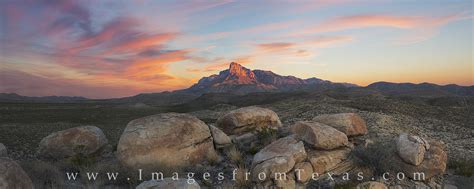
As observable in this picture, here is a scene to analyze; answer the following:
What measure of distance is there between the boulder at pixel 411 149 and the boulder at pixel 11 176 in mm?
12199

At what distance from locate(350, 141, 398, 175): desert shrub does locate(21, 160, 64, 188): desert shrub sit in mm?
10510

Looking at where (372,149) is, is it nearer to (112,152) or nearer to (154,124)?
(154,124)

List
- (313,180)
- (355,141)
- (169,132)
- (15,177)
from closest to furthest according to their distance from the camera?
(15,177)
(313,180)
(169,132)
(355,141)

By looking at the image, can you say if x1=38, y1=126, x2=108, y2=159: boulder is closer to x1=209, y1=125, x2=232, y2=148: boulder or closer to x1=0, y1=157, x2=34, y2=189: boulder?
x1=209, y1=125, x2=232, y2=148: boulder

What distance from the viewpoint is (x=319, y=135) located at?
13344mm

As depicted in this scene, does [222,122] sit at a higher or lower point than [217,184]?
higher

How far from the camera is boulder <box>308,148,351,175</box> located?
12476mm

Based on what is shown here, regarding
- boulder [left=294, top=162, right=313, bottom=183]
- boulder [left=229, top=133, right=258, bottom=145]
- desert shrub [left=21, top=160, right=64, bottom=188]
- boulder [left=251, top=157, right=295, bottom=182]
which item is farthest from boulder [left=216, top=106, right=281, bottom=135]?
desert shrub [left=21, top=160, right=64, bottom=188]

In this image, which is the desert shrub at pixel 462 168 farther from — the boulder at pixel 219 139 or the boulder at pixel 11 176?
the boulder at pixel 11 176

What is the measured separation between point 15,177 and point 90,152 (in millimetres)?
6258

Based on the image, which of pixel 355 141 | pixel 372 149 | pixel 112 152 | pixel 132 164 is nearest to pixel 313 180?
pixel 372 149

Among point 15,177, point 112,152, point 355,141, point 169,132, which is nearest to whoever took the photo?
point 15,177

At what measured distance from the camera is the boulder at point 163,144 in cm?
1287

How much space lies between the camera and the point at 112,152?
56.3 ft
